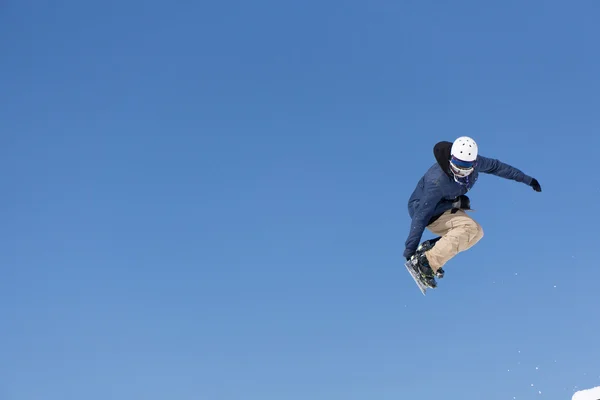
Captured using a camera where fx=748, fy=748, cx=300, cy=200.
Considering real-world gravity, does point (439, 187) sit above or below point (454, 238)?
above

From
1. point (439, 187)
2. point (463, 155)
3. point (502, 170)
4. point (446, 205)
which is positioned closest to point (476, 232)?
point (446, 205)

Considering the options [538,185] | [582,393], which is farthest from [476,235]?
[582,393]

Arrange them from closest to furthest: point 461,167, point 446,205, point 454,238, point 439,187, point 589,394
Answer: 1. point 589,394
2. point 461,167
3. point 439,187
4. point 454,238
5. point 446,205

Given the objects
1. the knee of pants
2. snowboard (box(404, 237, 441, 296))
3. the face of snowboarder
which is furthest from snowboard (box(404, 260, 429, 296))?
the face of snowboarder

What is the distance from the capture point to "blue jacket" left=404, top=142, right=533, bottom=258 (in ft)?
59.1

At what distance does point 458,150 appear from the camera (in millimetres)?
17469

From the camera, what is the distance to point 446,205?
18859 mm

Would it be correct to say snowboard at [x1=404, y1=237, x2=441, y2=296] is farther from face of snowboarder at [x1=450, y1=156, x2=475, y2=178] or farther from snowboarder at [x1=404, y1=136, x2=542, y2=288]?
face of snowboarder at [x1=450, y1=156, x2=475, y2=178]

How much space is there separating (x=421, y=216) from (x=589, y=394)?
6.85 meters

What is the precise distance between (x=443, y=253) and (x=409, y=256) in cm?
84

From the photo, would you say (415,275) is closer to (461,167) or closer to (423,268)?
(423,268)

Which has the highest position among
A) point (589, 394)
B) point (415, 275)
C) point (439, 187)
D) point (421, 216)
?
point (439, 187)

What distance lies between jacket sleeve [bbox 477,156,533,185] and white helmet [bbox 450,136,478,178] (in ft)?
2.95

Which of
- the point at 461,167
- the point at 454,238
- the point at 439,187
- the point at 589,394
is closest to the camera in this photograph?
the point at 589,394
